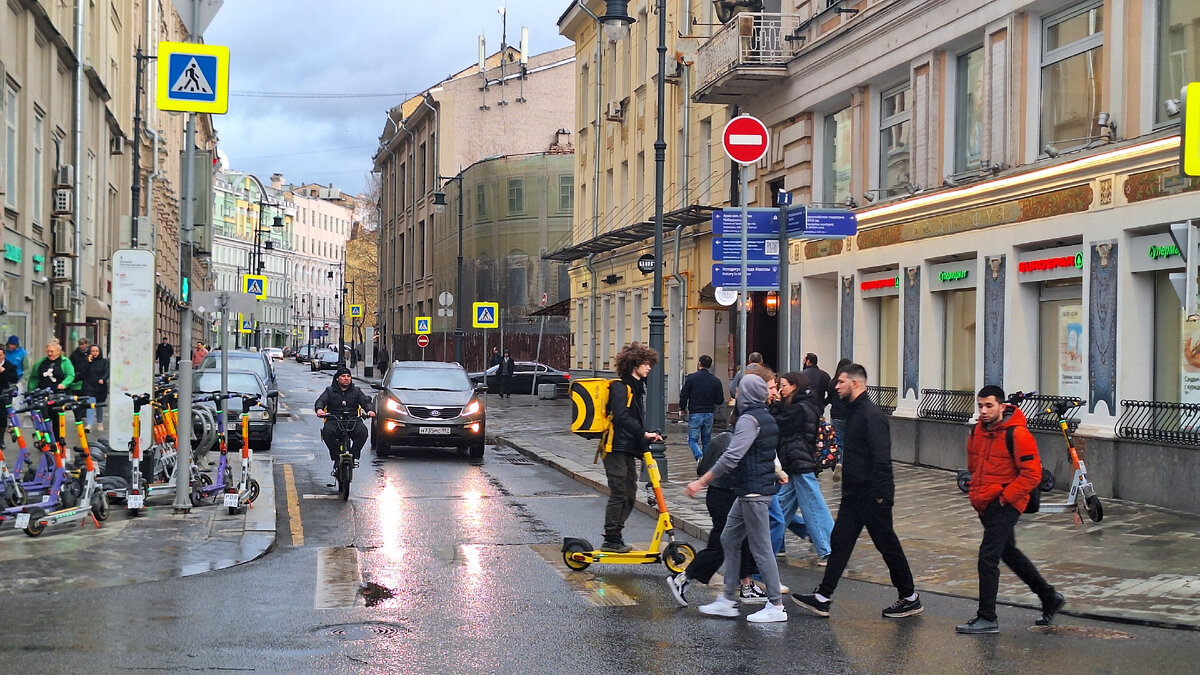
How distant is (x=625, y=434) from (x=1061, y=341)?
836cm

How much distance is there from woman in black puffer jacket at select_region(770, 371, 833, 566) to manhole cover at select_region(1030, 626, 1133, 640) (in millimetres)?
2436

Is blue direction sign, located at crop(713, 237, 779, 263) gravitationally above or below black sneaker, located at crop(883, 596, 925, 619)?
above

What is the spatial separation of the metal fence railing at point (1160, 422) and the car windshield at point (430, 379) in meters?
10.9

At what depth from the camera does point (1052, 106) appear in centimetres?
1739

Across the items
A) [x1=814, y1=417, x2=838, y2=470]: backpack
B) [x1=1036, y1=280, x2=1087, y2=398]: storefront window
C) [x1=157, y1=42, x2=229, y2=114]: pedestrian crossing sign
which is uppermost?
[x1=157, y1=42, x2=229, y2=114]: pedestrian crossing sign

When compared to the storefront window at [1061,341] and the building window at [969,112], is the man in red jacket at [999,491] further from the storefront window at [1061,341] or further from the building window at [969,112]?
the building window at [969,112]

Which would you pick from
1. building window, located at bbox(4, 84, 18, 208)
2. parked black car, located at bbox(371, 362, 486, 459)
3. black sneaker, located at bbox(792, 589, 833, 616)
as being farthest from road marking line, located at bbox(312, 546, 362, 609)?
building window, located at bbox(4, 84, 18, 208)

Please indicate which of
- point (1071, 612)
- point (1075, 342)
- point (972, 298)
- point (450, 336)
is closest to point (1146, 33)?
point (1075, 342)

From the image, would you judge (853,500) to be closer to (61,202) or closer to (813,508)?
(813,508)

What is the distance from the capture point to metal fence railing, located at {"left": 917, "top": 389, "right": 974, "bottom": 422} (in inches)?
755

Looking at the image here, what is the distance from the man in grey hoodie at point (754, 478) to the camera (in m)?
8.91

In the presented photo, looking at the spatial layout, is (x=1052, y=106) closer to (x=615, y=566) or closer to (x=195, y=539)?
(x=615, y=566)

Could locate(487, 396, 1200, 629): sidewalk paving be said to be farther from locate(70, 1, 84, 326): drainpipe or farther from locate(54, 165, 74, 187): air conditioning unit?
locate(70, 1, 84, 326): drainpipe

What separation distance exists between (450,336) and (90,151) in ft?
97.9
